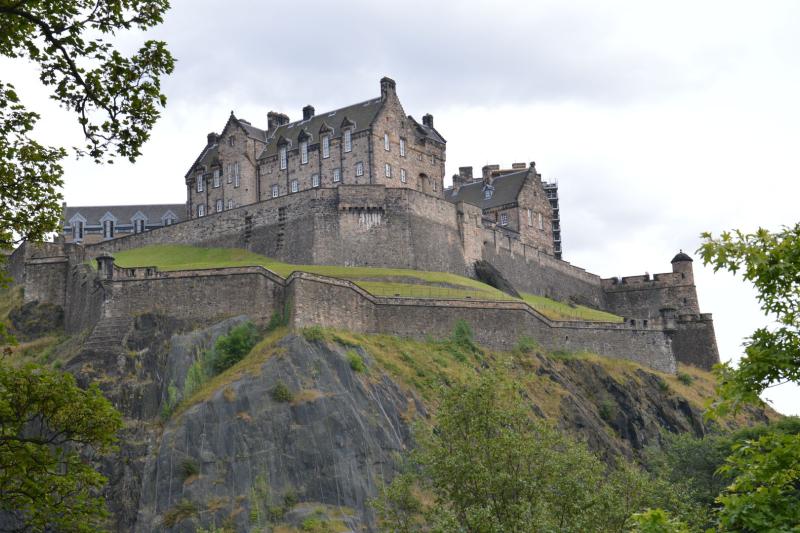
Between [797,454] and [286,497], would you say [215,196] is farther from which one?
→ [797,454]

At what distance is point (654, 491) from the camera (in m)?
36.7

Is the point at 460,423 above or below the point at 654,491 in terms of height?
above

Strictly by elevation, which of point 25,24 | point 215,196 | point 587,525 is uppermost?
point 215,196

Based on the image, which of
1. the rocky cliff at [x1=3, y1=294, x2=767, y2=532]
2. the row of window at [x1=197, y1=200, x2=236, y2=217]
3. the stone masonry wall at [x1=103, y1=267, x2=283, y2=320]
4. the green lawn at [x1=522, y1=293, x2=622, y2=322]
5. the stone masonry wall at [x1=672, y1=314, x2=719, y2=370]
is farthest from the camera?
the row of window at [x1=197, y1=200, x2=236, y2=217]

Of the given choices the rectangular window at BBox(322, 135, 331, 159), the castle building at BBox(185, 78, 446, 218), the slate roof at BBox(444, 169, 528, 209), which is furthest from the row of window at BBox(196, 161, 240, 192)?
the slate roof at BBox(444, 169, 528, 209)

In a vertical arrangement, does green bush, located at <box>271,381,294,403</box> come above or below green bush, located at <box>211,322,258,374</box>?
below

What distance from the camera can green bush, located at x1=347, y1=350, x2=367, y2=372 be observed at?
5362 centimetres

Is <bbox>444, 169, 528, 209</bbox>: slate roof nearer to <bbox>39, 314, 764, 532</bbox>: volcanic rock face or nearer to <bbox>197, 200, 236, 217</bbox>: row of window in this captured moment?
<bbox>197, 200, 236, 217</bbox>: row of window

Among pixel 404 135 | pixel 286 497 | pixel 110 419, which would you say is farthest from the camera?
pixel 404 135

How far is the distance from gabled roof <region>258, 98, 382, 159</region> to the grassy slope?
12.8 metres

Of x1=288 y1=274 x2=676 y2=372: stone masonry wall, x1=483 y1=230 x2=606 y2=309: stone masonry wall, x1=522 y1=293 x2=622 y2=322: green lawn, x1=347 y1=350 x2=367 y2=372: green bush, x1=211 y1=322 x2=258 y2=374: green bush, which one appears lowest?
x1=347 y1=350 x2=367 y2=372: green bush

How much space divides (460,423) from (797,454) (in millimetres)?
18706

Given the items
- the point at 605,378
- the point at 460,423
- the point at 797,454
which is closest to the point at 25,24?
the point at 797,454

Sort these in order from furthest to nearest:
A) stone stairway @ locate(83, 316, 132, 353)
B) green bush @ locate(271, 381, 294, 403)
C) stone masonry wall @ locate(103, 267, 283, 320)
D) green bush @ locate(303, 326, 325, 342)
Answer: stone masonry wall @ locate(103, 267, 283, 320) < stone stairway @ locate(83, 316, 132, 353) < green bush @ locate(303, 326, 325, 342) < green bush @ locate(271, 381, 294, 403)
